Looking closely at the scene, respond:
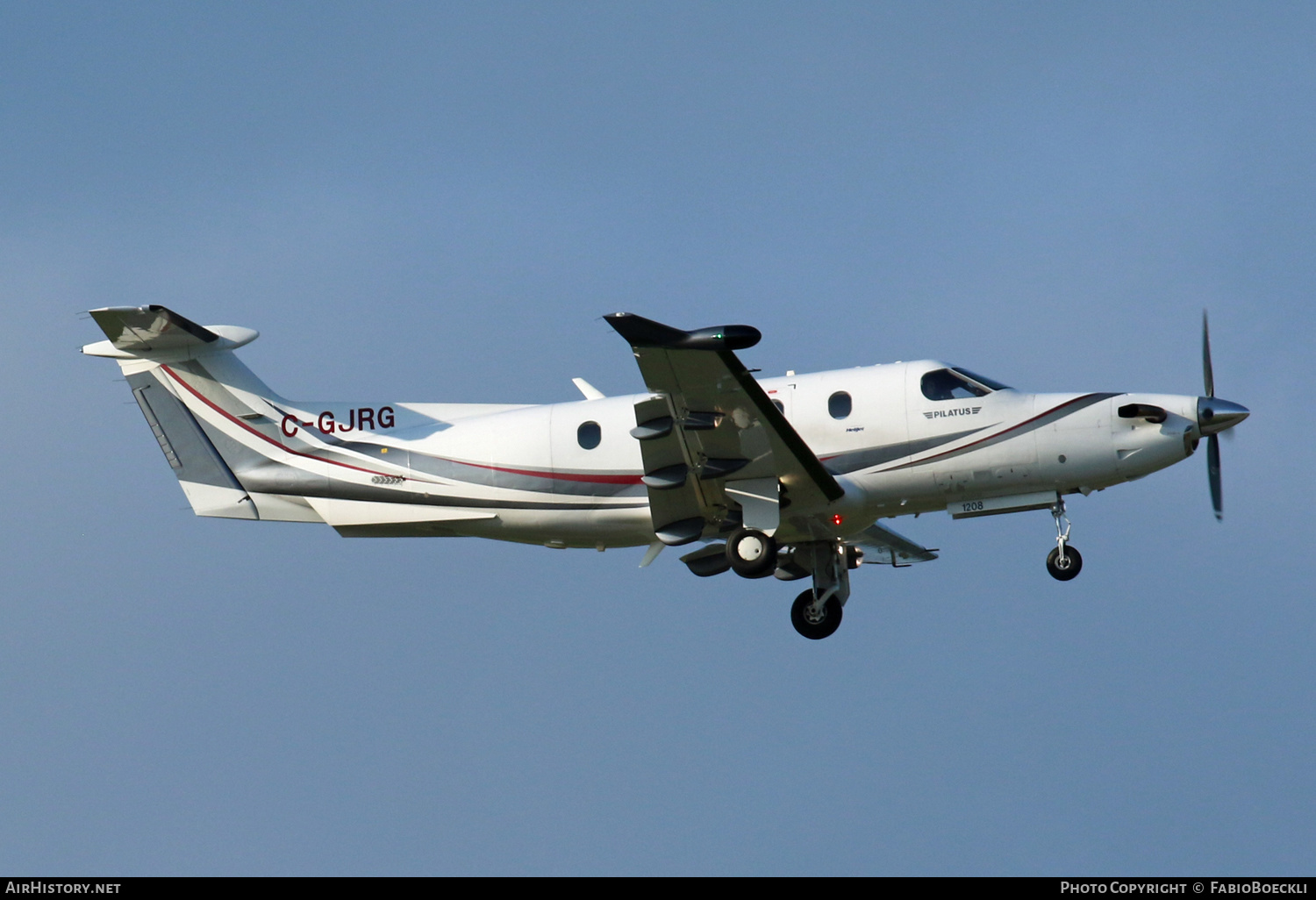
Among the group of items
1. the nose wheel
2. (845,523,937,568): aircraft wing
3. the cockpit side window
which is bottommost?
the nose wheel

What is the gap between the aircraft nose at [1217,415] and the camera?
18469 millimetres

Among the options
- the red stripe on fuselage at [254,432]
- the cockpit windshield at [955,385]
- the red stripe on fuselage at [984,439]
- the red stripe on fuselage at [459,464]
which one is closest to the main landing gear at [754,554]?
the red stripe on fuselage at [459,464]

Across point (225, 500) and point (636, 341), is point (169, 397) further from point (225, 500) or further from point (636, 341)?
point (636, 341)

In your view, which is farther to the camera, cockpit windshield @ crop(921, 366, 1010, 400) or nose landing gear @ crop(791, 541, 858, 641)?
nose landing gear @ crop(791, 541, 858, 641)

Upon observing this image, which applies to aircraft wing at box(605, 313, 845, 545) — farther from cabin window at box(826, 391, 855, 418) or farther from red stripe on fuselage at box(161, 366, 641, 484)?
cabin window at box(826, 391, 855, 418)

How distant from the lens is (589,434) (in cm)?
1920

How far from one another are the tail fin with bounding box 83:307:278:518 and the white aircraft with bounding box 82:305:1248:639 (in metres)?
0.03

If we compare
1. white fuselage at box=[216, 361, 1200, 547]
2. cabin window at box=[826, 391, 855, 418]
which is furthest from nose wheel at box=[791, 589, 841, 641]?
cabin window at box=[826, 391, 855, 418]

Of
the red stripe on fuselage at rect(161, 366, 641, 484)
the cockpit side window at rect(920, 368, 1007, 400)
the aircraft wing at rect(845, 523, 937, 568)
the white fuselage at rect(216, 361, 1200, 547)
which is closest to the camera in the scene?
the white fuselage at rect(216, 361, 1200, 547)

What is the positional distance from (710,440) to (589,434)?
7.22 ft

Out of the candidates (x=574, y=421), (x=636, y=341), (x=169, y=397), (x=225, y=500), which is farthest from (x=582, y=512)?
(x=169, y=397)

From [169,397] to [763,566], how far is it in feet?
30.7

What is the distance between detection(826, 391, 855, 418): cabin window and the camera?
1872cm
